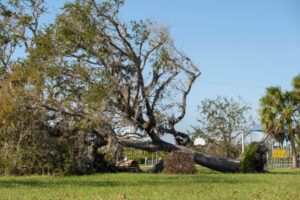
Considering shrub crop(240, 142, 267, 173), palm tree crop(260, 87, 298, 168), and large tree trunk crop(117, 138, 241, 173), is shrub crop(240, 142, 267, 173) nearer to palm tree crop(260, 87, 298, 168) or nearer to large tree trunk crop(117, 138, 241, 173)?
large tree trunk crop(117, 138, 241, 173)

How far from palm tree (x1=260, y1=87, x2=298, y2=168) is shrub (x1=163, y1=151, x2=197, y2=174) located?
12874mm

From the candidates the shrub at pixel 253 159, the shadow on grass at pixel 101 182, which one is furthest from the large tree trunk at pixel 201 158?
the shadow on grass at pixel 101 182

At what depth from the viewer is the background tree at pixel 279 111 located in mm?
29141

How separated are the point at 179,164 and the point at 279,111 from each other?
14432 millimetres

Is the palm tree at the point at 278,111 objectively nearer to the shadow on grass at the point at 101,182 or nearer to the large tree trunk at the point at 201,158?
the large tree trunk at the point at 201,158

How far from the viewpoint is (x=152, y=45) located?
18641 mm

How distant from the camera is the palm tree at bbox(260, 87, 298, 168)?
1145 inches

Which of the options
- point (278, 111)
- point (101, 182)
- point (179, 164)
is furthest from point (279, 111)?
point (101, 182)

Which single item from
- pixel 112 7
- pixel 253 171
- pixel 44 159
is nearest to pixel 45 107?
pixel 44 159

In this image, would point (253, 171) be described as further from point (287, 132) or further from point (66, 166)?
point (287, 132)

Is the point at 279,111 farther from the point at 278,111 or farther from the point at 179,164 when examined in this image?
the point at 179,164

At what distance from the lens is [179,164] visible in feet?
58.9

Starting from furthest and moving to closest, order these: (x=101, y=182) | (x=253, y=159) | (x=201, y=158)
Answer: (x=201, y=158) < (x=253, y=159) < (x=101, y=182)

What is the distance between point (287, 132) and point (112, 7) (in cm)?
1866
